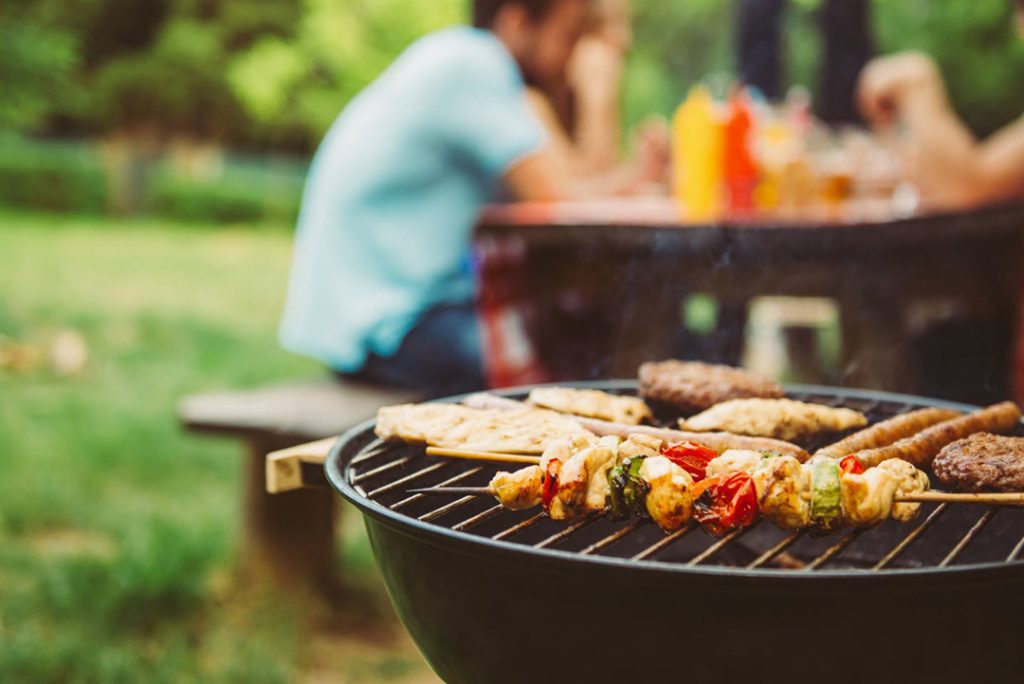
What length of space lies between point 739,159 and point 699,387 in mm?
2022

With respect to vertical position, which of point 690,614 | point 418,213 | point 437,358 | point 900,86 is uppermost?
point 900,86

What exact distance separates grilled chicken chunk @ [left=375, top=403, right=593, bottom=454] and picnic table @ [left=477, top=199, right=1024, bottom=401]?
1568mm

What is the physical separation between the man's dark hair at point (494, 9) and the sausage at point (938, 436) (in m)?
2.85

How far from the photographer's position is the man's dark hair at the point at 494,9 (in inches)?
169

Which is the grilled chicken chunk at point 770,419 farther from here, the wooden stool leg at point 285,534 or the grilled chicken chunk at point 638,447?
the wooden stool leg at point 285,534

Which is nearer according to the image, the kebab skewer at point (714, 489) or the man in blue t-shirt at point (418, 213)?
the kebab skewer at point (714, 489)

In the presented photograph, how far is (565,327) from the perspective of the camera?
14.2 feet

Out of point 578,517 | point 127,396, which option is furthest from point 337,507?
point 127,396

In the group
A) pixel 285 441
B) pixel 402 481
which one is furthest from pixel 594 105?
pixel 402 481

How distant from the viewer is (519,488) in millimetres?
1542

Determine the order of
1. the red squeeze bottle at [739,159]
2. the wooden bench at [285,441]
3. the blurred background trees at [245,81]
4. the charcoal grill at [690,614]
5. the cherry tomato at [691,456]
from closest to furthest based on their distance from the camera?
the charcoal grill at [690,614]
the cherry tomato at [691,456]
the wooden bench at [285,441]
the red squeeze bottle at [739,159]
the blurred background trees at [245,81]

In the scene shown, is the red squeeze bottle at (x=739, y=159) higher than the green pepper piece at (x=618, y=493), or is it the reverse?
the red squeeze bottle at (x=739, y=159)

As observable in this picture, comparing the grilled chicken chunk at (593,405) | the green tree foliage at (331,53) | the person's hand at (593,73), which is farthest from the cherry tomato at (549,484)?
the green tree foliage at (331,53)

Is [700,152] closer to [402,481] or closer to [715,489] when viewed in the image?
[402,481]
